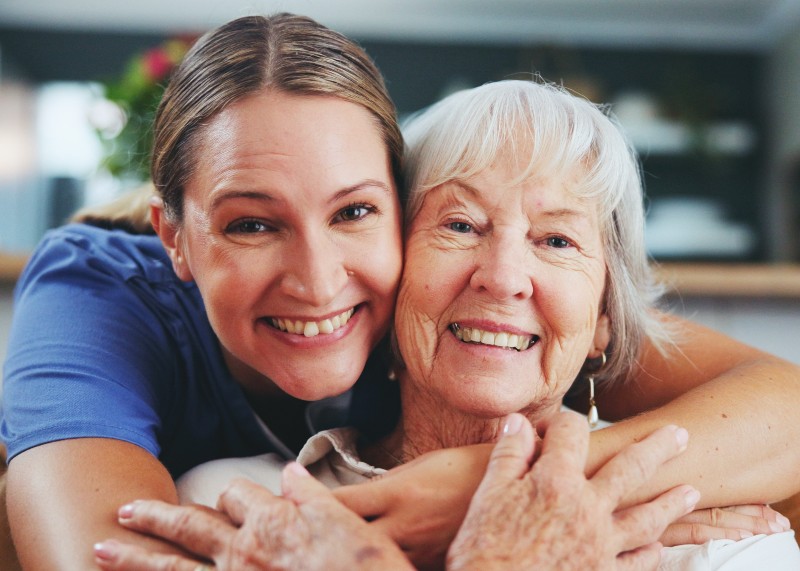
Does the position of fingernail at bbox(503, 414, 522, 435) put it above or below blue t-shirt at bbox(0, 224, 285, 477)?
above

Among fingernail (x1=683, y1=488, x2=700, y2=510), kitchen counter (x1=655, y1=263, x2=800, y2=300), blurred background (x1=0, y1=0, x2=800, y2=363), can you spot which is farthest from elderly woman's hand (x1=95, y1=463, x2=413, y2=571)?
blurred background (x1=0, y1=0, x2=800, y2=363)

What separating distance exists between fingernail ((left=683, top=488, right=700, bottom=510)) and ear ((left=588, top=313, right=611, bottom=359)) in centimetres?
38

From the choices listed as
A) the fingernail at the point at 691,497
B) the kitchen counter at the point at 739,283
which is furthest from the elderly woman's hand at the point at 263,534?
the kitchen counter at the point at 739,283

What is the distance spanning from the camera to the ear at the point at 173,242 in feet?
4.72

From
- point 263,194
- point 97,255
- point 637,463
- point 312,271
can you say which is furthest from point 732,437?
point 97,255

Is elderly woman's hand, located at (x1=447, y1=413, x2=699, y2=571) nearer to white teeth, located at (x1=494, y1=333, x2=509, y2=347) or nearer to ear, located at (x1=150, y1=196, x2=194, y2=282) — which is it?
white teeth, located at (x1=494, y1=333, x2=509, y2=347)

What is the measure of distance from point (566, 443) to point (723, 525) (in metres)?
0.36

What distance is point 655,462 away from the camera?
42.6 inches

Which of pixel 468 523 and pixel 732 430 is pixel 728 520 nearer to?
pixel 732 430

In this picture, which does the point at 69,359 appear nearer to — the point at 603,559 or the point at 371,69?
the point at 371,69

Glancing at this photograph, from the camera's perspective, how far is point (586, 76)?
645 centimetres

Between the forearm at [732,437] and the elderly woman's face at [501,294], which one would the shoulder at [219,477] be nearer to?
the elderly woman's face at [501,294]

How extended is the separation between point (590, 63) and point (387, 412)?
18.3 feet

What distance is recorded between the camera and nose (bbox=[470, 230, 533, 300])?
4.07ft
